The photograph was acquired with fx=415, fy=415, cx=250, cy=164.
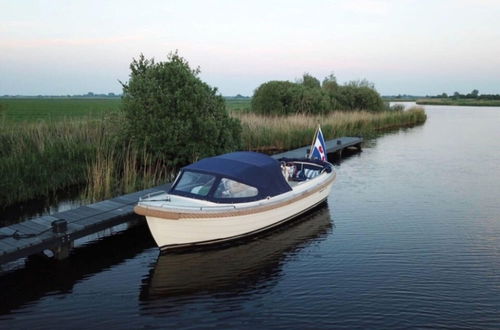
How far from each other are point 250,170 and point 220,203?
135 centimetres

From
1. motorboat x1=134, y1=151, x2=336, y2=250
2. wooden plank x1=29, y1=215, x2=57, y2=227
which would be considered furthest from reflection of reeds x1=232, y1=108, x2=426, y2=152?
wooden plank x1=29, y1=215, x2=57, y2=227

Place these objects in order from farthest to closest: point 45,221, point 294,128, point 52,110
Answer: point 52,110
point 294,128
point 45,221

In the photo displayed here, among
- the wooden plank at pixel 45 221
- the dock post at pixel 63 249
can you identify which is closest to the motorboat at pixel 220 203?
the dock post at pixel 63 249

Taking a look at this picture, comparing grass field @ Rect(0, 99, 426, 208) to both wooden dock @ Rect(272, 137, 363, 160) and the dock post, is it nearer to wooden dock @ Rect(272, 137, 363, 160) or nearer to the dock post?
the dock post

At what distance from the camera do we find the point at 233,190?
415 inches

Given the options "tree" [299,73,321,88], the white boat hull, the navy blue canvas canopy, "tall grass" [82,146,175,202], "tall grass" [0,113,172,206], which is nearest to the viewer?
the white boat hull

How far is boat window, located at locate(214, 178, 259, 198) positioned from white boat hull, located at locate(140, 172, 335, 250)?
1.16 ft

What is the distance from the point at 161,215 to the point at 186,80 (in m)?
9.63

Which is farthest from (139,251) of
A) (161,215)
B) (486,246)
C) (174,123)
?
(486,246)

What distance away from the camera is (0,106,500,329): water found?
7.21 meters

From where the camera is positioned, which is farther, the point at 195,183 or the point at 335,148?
the point at 335,148

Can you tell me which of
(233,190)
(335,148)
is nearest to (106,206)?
(233,190)

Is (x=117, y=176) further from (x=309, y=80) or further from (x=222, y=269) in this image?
(x=309, y=80)

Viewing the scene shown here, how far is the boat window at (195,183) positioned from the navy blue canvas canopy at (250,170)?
137 mm
